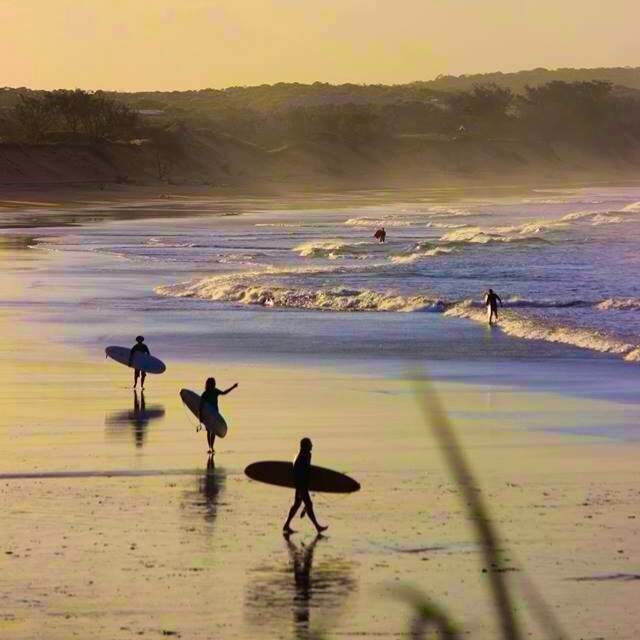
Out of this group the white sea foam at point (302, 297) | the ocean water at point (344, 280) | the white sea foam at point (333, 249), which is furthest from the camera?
the white sea foam at point (333, 249)

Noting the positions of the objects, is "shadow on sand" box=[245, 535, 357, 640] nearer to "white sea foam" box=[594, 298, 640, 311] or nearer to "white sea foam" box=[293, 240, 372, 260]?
"white sea foam" box=[594, 298, 640, 311]

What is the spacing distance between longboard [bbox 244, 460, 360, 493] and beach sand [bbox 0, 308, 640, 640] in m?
0.25

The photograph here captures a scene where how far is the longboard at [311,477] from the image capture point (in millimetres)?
15602

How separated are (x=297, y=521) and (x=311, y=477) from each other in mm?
526

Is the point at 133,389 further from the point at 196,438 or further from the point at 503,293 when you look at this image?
the point at 503,293

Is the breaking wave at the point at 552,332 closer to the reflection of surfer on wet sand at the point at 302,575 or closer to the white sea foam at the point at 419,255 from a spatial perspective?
the reflection of surfer on wet sand at the point at 302,575

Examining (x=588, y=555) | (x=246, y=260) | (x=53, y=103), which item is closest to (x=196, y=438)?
(x=588, y=555)

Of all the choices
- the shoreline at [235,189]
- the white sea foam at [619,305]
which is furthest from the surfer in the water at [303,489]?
the shoreline at [235,189]

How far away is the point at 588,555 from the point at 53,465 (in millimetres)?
6818

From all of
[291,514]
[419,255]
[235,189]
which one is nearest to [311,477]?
[291,514]

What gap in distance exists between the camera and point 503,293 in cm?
4472

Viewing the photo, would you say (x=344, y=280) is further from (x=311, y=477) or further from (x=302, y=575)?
(x=302, y=575)

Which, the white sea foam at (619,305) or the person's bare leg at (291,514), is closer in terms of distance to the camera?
the person's bare leg at (291,514)

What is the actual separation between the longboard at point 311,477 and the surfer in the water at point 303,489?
244 millimetres
